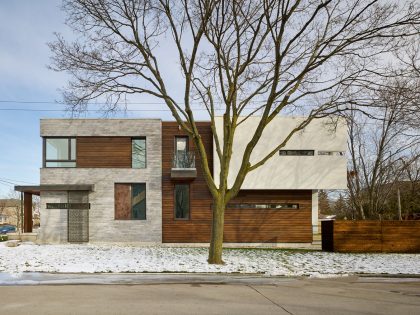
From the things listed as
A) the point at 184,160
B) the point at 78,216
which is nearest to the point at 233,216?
the point at 184,160

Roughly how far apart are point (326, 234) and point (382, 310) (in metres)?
13.0

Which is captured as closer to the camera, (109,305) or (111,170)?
(109,305)

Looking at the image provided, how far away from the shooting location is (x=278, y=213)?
2439cm

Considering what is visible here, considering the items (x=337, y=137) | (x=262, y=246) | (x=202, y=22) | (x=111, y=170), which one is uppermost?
(x=202, y=22)

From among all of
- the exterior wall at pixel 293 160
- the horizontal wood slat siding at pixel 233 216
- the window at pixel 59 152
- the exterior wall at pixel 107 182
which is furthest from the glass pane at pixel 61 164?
the exterior wall at pixel 293 160

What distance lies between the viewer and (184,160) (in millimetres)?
24078

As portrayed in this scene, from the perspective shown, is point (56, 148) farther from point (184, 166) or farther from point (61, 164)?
point (184, 166)

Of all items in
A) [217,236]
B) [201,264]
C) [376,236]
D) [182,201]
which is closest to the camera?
[201,264]

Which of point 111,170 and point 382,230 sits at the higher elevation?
point 111,170

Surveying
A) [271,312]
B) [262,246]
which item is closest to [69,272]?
[271,312]

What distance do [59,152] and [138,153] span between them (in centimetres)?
428

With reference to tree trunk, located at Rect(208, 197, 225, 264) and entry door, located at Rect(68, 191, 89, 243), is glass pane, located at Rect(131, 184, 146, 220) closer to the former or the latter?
entry door, located at Rect(68, 191, 89, 243)

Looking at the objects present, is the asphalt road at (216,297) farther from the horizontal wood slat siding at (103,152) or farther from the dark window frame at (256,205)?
the horizontal wood slat siding at (103,152)

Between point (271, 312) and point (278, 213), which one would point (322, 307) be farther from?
point (278, 213)
